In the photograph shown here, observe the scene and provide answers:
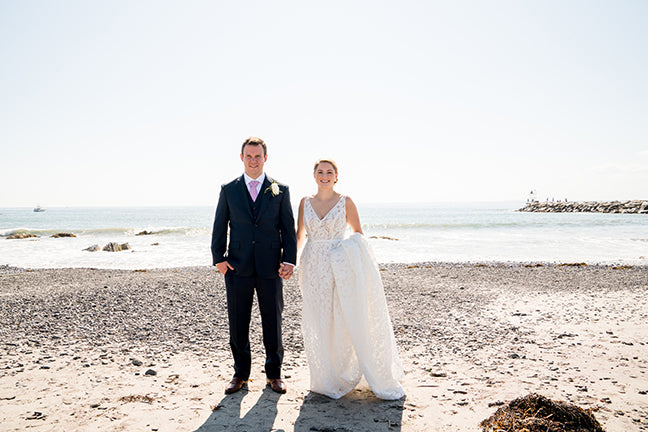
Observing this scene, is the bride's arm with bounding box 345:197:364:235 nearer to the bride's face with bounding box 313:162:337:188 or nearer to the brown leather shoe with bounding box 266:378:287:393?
the bride's face with bounding box 313:162:337:188

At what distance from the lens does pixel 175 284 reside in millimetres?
10062

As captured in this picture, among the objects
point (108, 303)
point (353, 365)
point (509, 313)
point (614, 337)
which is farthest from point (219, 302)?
point (614, 337)

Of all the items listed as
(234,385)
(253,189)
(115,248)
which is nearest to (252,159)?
(253,189)

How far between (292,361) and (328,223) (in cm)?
202

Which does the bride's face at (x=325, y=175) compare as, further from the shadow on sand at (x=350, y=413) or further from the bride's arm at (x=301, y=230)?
the shadow on sand at (x=350, y=413)

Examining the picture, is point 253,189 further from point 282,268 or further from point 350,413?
point 350,413

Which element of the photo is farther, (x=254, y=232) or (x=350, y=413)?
(x=254, y=232)

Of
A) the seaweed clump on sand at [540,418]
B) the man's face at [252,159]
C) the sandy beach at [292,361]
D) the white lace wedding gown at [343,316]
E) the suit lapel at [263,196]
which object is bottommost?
the sandy beach at [292,361]

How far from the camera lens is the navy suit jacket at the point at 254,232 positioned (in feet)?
12.7

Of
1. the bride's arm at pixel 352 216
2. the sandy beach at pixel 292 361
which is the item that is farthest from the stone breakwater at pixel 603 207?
the bride's arm at pixel 352 216

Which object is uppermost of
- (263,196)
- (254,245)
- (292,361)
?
(263,196)

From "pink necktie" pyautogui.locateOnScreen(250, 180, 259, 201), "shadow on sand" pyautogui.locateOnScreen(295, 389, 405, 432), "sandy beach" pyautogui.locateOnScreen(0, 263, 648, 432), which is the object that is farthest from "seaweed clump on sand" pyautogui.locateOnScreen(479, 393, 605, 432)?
"pink necktie" pyautogui.locateOnScreen(250, 180, 259, 201)

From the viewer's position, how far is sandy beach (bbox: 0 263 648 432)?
11.5 feet

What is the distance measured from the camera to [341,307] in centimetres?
394
